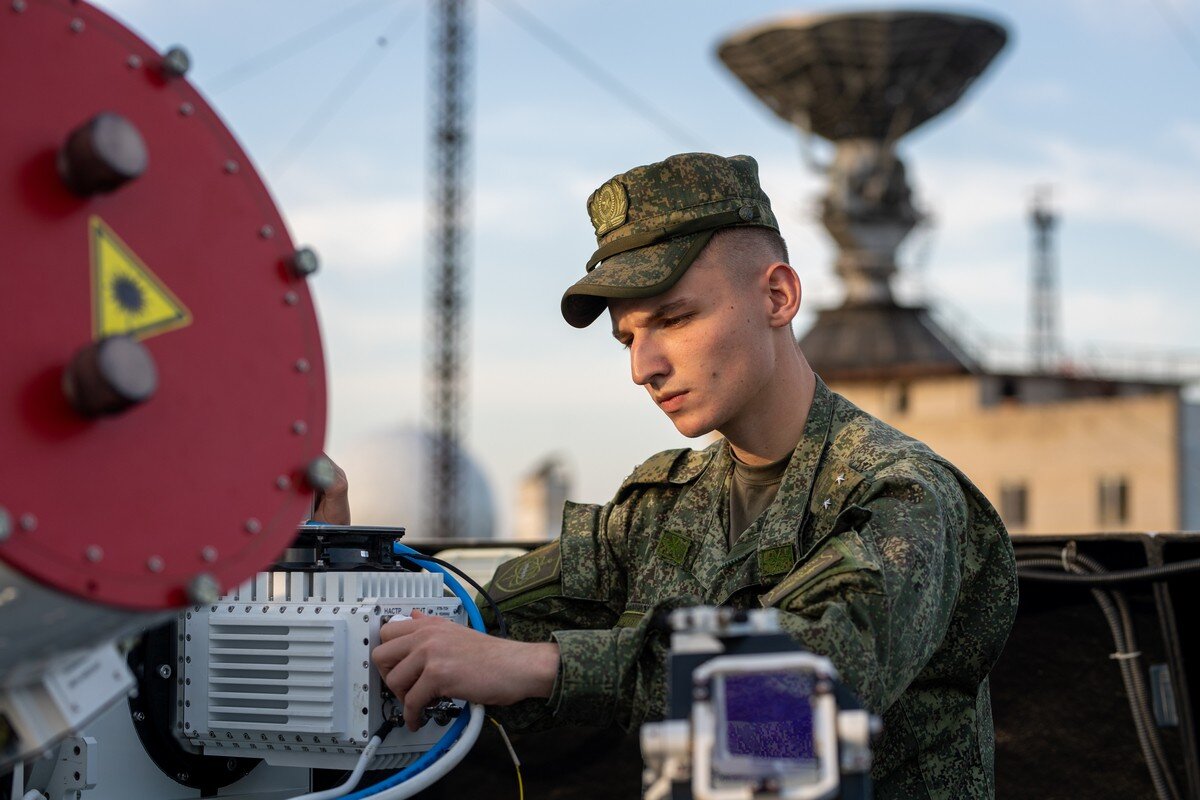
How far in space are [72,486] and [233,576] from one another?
0.29 metres

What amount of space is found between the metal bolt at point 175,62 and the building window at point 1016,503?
4210 centimetres

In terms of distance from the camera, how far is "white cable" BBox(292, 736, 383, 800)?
2.68m

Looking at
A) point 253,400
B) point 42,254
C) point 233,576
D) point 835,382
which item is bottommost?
point 233,576

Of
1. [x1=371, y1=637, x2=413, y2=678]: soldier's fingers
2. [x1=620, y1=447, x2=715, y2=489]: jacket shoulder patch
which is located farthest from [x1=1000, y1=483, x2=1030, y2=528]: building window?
[x1=371, y1=637, x2=413, y2=678]: soldier's fingers

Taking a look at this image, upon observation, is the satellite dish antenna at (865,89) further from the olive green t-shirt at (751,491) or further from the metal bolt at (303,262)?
the metal bolt at (303,262)

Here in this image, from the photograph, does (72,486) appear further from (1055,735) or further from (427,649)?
(1055,735)

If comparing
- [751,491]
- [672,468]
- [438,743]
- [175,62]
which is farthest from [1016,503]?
[175,62]

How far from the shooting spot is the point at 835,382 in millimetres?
45344

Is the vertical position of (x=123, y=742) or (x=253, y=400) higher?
(x=253, y=400)

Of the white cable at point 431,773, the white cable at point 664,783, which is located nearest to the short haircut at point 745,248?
the white cable at point 431,773

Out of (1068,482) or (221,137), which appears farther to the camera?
(1068,482)

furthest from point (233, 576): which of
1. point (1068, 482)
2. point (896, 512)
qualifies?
point (1068, 482)

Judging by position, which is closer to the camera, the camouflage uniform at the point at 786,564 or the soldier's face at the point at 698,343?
the camouflage uniform at the point at 786,564

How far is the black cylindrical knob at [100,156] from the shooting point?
73.7 inches
